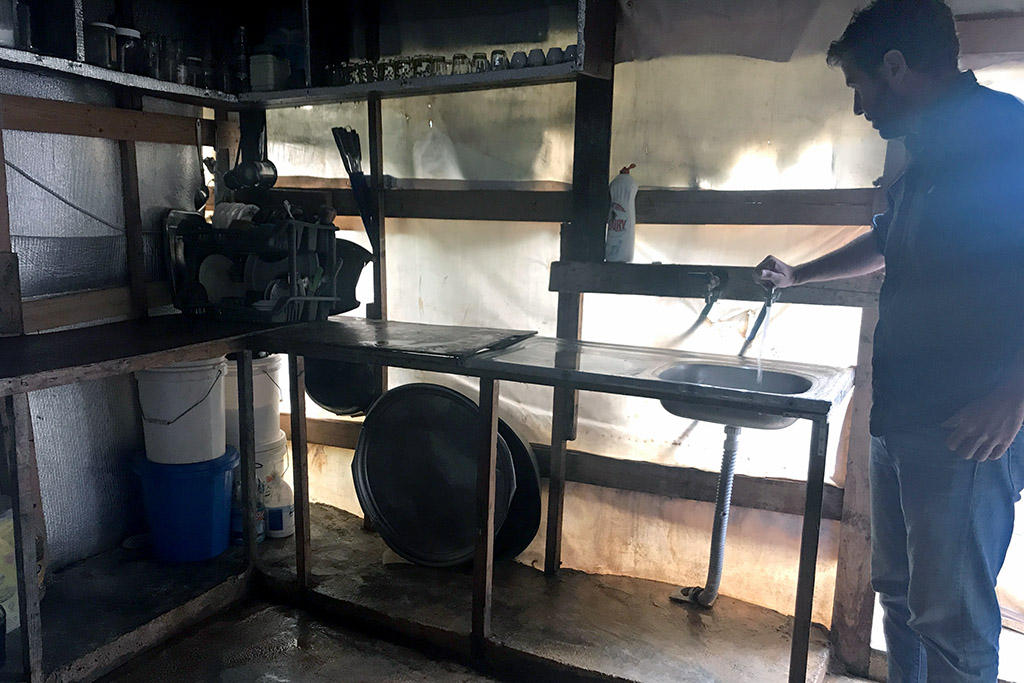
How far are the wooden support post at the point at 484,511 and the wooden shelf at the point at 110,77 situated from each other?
166cm

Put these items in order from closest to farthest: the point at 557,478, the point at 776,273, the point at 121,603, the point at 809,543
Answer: the point at 809,543
the point at 776,273
the point at 121,603
the point at 557,478

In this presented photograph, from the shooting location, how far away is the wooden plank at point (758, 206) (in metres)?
2.29

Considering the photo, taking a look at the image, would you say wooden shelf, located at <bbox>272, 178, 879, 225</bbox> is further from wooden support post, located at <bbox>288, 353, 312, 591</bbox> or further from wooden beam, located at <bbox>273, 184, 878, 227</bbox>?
wooden support post, located at <bbox>288, 353, 312, 591</bbox>

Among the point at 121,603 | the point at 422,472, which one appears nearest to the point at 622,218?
the point at 422,472

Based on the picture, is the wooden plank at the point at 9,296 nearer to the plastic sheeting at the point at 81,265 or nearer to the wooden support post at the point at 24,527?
the plastic sheeting at the point at 81,265

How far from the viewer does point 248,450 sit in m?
2.66

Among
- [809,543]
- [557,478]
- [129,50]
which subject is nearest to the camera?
[809,543]

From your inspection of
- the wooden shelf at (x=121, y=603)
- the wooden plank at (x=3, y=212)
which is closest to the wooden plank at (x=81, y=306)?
the wooden plank at (x=3, y=212)

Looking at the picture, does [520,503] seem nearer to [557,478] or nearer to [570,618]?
[557,478]

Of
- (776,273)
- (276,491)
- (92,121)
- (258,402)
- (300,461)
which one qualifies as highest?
(92,121)

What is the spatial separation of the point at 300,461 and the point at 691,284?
4.71ft

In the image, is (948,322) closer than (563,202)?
Yes

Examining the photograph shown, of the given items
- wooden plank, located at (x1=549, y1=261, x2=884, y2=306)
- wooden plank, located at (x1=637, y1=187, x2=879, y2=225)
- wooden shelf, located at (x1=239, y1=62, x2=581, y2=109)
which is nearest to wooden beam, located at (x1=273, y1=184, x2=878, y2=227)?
wooden plank, located at (x1=637, y1=187, x2=879, y2=225)

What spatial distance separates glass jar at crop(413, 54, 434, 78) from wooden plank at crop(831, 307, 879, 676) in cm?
167
